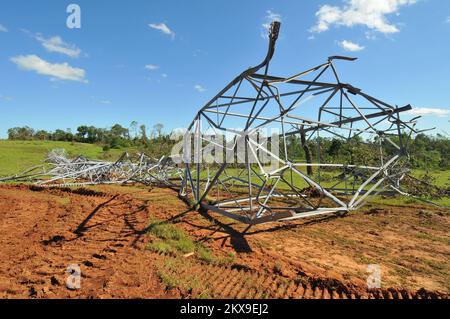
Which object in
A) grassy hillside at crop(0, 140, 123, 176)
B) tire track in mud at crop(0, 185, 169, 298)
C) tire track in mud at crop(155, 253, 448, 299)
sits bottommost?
tire track in mud at crop(155, 253, 448, 299)

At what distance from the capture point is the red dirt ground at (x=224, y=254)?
4.26 metres

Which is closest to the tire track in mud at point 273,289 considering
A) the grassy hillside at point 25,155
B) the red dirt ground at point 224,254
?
the red dirt ground at point 224,254

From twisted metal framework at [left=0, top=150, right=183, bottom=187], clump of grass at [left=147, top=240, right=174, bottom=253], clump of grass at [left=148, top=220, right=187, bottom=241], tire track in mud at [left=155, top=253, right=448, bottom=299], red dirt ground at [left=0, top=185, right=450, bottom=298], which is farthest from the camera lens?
twisted metal framework at [left=0, top=150, right=183, bottom=187]

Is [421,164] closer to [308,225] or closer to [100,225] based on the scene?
[308,225]

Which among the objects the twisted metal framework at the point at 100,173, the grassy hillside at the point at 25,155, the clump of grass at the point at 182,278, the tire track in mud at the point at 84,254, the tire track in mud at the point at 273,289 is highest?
the grassy hillside at the point at 25,155

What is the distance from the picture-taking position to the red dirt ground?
4.26 metres

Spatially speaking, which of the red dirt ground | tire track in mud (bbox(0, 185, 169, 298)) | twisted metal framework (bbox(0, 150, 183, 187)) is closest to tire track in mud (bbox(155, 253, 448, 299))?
the red dirt ground

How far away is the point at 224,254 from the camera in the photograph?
576 centimetres

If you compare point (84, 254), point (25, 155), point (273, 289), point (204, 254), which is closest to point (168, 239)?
point (204, 254)

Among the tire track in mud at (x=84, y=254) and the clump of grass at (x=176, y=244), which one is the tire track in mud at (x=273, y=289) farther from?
the tire track in mud at (x=84, y=254)

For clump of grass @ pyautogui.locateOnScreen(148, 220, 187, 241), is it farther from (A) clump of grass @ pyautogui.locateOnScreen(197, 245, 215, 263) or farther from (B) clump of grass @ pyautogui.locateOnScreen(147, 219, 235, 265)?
(A) clump of grass @ pyautogui.locateOnScreen(197, 245, 215, 263)

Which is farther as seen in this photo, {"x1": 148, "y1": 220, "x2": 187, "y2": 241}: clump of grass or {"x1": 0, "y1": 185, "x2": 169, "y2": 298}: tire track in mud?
{"x1": 148, "y1": 220, "x2": 187, "y2": 241}: clump of grass

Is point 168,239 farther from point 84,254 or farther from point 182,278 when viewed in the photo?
point 182,278

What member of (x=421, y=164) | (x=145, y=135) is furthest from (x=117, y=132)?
(x=421, y=164)
